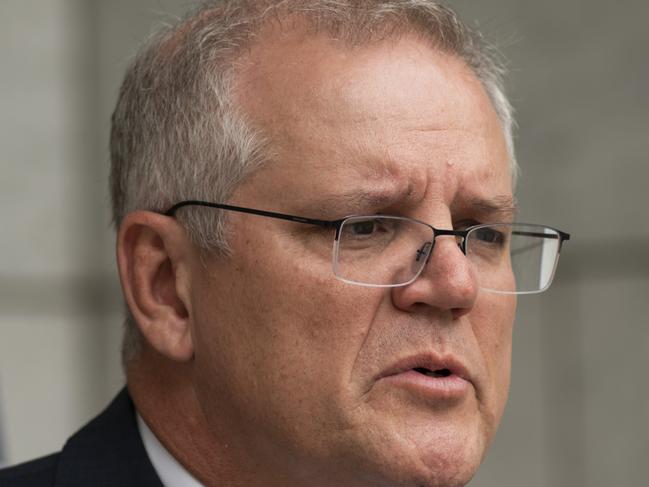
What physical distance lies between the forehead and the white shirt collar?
2.38 ft

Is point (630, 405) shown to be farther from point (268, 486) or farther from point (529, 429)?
point (268, 486)

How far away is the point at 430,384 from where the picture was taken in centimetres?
299

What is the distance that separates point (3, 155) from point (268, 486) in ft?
8.62

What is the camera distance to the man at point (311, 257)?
300cm

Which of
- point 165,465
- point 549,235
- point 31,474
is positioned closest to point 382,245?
point 549,235

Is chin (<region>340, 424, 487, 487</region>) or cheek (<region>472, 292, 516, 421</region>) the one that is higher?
cheek (<region>472, 292, 516, 421</region>)

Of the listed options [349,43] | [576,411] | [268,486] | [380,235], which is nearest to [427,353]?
[380,235]

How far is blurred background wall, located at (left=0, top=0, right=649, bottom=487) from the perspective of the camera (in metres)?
5.49

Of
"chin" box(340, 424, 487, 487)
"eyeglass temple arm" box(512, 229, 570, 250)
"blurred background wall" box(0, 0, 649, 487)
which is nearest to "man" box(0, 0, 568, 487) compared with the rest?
"chin" box(340, 424, 487, 487)

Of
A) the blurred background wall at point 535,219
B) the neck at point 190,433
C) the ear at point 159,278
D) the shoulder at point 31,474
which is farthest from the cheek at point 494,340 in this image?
the blurred background wall at point 535,219

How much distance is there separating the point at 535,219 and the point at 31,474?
8.95ft

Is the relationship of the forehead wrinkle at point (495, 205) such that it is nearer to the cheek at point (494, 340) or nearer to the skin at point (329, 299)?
the skin at point (329, 299)

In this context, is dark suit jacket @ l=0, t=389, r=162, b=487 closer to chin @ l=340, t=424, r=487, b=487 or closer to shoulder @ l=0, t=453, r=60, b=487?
shoulder @ l=0, t=453, r=60, b=487

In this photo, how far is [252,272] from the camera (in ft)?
10.2
